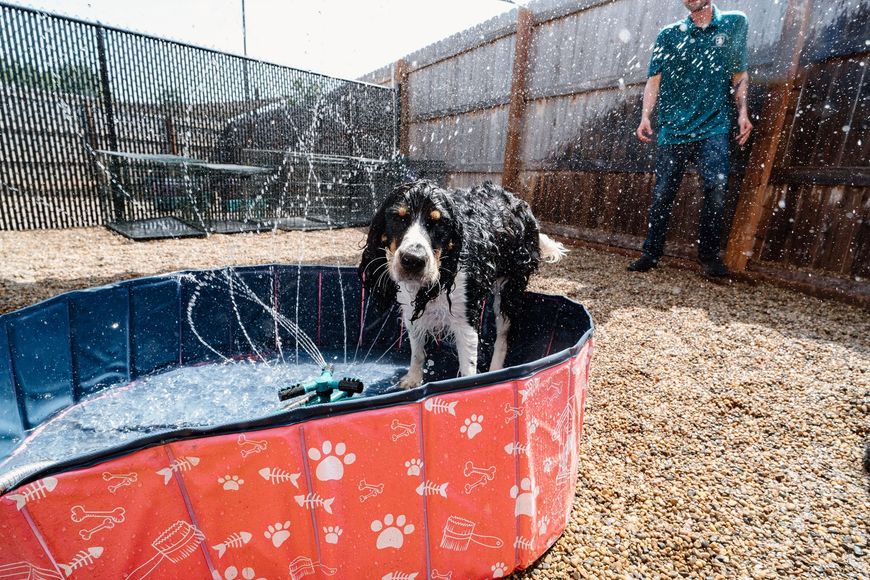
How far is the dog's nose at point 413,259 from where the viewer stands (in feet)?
6.27

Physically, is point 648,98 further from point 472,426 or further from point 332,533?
point 332,533

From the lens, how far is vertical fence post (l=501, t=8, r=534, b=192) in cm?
638

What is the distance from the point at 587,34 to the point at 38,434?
6659mm

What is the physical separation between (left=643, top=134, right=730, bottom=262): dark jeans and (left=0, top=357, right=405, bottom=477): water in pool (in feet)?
10.3

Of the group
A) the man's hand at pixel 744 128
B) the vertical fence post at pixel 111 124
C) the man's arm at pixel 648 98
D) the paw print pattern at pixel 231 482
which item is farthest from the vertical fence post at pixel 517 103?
the paw print pattern at pixel 231 482

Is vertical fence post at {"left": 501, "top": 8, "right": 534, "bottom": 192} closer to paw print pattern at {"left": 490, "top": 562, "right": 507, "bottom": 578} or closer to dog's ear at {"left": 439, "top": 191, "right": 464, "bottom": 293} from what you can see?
dog's ear at {"left": 439, "top": 191, "right": 464, "bottom": 293}

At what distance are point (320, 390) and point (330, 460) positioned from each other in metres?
0.95

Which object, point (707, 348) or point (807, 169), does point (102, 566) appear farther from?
point (807, 169)

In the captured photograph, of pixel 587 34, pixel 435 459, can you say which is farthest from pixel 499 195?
pixel 587 34

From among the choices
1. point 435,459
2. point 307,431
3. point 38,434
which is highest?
point 307,431

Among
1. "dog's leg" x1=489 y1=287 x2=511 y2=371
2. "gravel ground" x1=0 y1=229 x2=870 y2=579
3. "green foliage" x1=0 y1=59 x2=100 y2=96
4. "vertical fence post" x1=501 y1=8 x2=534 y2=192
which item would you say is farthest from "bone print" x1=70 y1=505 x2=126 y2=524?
"green foliage" x1=0 y1=59 x2=100 y2=96

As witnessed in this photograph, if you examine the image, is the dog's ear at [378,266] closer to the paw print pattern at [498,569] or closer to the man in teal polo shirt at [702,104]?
the paw print pattern at [498,569]

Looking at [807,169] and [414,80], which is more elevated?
[414,80]

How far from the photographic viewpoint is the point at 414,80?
364 inches
